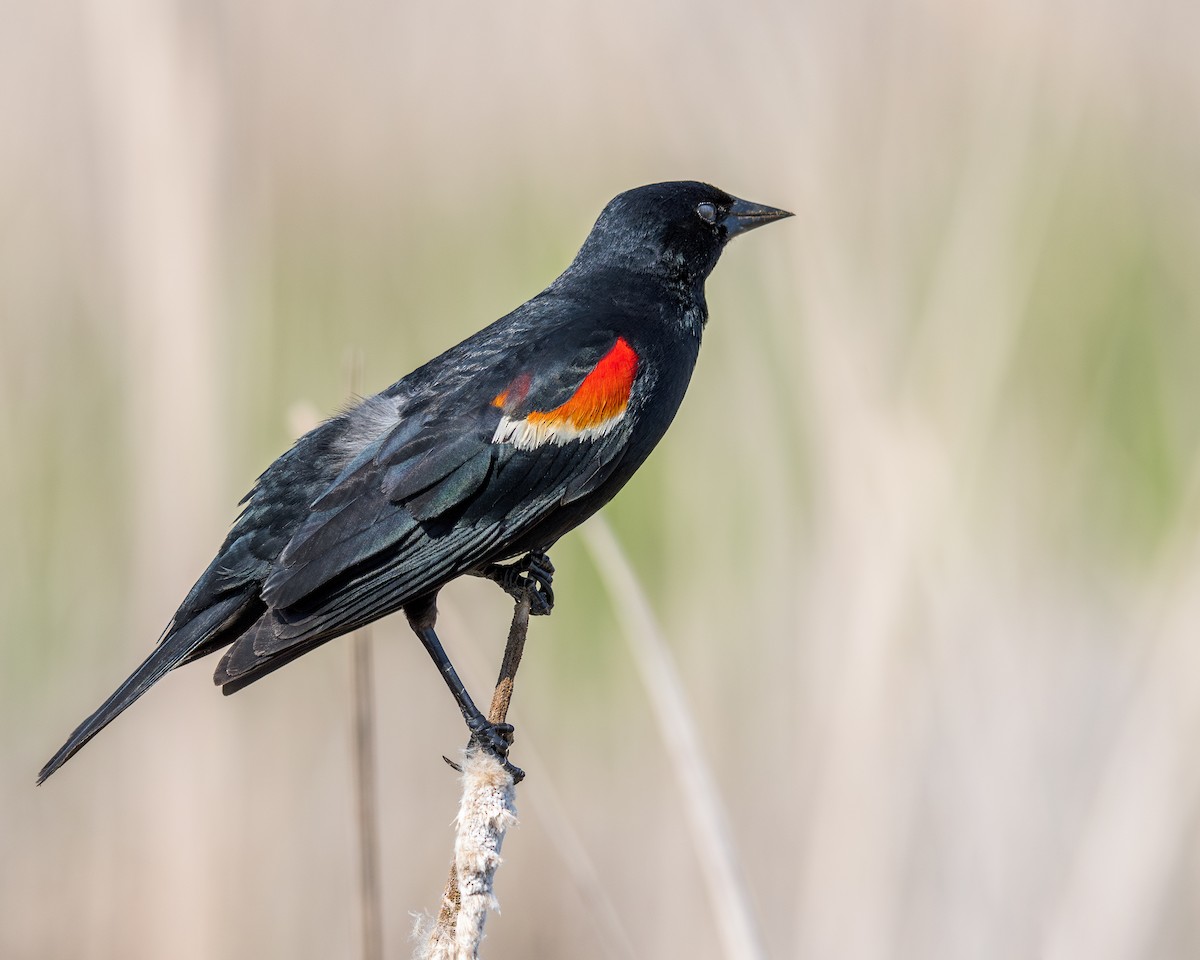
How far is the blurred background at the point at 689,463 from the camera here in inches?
105

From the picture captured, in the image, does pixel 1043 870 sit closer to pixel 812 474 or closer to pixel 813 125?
pixel 812 474

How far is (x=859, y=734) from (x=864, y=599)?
27cm

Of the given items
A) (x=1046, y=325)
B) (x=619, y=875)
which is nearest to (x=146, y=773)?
(x=619, y=875)

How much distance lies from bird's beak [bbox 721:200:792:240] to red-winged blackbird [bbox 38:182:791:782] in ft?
1.15

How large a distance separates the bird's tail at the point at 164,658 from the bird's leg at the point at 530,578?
442 millimetres

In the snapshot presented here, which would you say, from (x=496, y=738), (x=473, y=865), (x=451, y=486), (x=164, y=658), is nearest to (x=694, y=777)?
(x=496, y=738)

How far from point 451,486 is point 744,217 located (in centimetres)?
96

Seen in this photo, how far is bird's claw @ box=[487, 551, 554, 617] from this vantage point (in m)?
2.33

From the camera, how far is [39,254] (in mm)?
3086

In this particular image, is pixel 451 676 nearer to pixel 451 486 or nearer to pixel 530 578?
pixel 530 578

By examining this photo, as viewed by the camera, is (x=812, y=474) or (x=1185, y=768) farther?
(x=812, y=474)

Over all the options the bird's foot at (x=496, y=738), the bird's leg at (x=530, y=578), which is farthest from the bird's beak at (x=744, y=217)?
the bird's foot at (x=496, y=738)

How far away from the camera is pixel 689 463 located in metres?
3.12

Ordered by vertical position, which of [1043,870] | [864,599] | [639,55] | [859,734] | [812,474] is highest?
[639,55]
